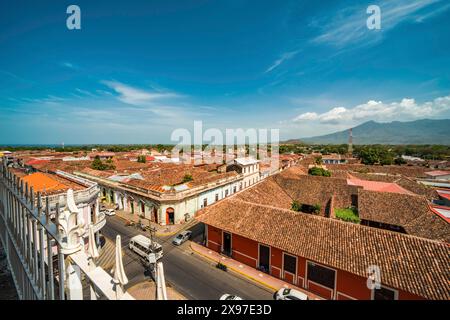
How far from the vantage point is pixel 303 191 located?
95.6 feet

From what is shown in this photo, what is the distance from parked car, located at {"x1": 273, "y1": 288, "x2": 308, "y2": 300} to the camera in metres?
12.3

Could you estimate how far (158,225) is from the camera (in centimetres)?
2317

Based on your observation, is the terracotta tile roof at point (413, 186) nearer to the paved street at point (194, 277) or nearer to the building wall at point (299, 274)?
the building wall at point (299, 274)

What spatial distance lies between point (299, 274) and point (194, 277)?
750 centimetres

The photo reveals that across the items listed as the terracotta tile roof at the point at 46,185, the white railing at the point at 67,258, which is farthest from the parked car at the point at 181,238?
the white railing at the point at 67,258

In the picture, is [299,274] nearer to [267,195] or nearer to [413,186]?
[267,195]

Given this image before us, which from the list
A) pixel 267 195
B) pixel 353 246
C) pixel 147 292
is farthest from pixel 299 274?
pixel 267 195

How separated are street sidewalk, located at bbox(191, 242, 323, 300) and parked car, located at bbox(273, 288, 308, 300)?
0.83m

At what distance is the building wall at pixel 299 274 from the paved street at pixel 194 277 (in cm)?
176

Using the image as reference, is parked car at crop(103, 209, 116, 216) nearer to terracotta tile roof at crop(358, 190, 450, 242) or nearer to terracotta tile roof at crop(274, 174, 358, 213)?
terracotta tile roof at crop(274, 174, 358, 213)

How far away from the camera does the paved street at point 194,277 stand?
43.7ft
